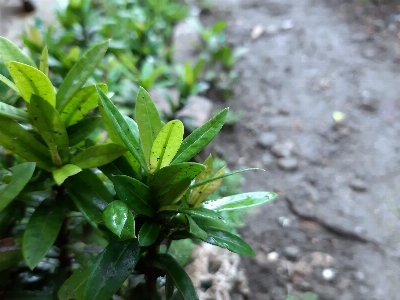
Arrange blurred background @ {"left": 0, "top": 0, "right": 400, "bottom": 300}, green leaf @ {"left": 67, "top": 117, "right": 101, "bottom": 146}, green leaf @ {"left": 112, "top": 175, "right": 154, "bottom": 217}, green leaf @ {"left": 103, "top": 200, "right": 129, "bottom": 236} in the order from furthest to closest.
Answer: blurred background @ {"left": 0, "top": 0, "right": 400, "bottom": 300}, green leaf @ {"left": 67, "top": 117, "right": 101, "bottom": 146}, green leaf @ {"left": 112, "top": 175, "right": 154, "bottom": 217}, green leaf @ {"left": 103, "top": 200, "right": 129, "bottom": 236}

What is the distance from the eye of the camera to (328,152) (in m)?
2.66

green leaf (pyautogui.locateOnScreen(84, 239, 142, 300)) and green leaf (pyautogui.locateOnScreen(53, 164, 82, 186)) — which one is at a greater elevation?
green leaf (pyautogui.locateOnScreen(53, 164, 82, 186))

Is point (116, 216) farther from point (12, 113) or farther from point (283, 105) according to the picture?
point (283, 105)

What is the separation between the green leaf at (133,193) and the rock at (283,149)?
203 cm

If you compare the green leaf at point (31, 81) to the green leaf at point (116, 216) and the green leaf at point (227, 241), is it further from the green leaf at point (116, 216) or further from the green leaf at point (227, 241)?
the green leaf at point (227, 241)

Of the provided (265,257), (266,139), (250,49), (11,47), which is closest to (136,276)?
(11,47)

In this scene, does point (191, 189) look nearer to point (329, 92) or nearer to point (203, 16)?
point (329, 92)

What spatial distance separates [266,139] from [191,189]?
2056 mm

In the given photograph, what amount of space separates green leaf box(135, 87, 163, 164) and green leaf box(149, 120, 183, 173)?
27 mm

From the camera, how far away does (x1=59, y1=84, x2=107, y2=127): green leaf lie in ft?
2.73

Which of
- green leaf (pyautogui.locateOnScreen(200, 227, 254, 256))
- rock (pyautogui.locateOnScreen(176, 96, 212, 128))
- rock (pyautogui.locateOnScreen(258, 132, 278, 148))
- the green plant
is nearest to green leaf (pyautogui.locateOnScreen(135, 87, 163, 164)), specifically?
the green plant

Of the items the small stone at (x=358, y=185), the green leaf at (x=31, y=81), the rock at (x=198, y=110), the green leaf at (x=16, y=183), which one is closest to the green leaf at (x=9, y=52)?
the green leaf at (x=31, y=81)

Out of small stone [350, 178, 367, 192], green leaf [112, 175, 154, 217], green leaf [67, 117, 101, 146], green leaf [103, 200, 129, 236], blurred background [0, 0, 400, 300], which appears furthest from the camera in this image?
small stone [350, 178, 367, 192]

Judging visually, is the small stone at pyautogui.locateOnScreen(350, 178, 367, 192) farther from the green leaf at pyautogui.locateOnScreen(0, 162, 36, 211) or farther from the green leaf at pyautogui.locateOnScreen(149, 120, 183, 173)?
the green leaf at pyautogui.locateOnScreen(0, 162, 36, 211)
